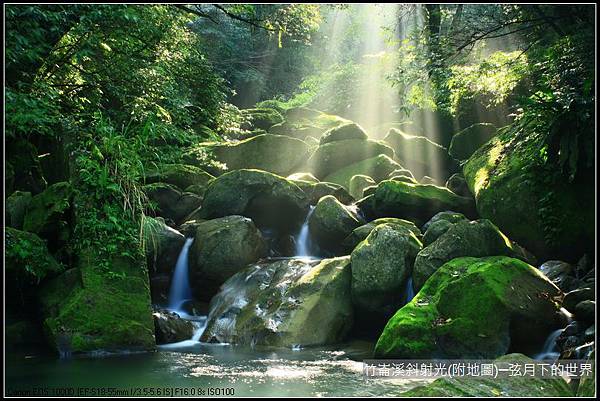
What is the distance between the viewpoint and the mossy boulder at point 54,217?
9195 mm

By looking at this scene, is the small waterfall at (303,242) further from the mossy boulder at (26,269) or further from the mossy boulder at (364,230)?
the mossy boulder at (26,269)

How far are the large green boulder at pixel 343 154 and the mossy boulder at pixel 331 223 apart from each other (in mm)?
4669

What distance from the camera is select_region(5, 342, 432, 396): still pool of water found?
6293 millimetres

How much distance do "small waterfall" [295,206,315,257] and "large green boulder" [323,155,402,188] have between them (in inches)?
130

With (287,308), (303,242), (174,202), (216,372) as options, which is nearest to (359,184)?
(303,242)

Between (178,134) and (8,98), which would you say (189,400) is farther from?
(178,134)

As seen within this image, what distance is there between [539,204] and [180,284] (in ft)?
22.7

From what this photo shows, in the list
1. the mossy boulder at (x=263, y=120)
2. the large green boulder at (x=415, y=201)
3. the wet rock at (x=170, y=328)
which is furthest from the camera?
the mossy boulder at (x=263, y=120)

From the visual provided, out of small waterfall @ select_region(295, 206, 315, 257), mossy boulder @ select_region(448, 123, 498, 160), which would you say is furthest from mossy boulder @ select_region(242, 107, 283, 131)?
small waterfall @ select_region(295, 206, 315, 257)

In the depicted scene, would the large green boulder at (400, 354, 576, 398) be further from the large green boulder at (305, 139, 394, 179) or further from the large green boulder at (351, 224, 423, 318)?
the large green boulder at (305, 139, 394, 179)

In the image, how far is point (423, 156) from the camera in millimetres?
16781

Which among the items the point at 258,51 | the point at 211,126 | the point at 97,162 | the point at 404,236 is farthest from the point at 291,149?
the point at 258,51

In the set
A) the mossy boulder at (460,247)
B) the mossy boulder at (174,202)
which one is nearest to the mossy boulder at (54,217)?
the mossy boulder at (174,202)

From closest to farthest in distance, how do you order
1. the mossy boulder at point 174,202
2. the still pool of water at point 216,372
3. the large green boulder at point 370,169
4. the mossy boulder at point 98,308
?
1. the still pool of water at point 216,372
2. the mossy boulder at point 98,308
3. the mossy boulder at point 174,202
4. the large green boulder at point 370,169
